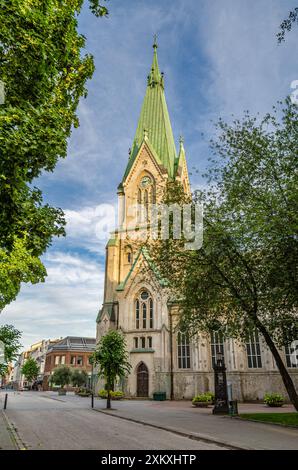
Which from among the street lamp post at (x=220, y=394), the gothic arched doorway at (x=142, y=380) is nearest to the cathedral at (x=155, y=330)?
the gothic arched doorway at (x=142, y=380)

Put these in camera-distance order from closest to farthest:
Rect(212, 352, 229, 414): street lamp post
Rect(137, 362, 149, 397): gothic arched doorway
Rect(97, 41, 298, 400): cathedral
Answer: Rect(212, 352, 229, 414): street lamp post < Rect(97, 41, 298, 400): cathedral < Rect(137, 362, 149, 397): gothic arched doorway

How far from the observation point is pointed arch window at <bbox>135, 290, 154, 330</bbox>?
135 ft

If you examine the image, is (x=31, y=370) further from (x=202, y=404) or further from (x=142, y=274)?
(x=202, y=404)

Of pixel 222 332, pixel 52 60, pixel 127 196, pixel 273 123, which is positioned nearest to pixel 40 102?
pixel 52 60

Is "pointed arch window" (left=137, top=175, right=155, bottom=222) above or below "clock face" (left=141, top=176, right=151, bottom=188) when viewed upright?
below

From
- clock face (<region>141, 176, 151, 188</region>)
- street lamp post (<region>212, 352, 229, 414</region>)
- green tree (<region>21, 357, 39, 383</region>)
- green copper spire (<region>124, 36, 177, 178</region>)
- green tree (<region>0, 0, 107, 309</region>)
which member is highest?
green copper spire (<region>124, 36, 177, 178</region>)

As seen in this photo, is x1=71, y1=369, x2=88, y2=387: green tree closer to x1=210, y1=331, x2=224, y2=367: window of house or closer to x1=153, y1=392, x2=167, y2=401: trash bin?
x1=153, y1=392, x2=167, y2=401: trash bin

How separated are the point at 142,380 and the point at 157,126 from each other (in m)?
38.7

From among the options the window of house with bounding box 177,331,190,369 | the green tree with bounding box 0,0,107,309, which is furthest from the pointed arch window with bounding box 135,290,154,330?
the green tree with bounding box 0,0,107,309

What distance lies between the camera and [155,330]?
1570 inches

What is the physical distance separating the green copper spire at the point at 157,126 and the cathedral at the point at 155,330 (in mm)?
205

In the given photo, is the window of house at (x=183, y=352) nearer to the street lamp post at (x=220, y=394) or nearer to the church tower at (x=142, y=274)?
the church tower at (x=142, y=274)

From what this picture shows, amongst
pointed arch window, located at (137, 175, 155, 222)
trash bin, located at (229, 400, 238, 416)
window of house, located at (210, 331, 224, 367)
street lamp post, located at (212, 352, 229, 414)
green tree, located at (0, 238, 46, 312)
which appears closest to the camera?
green tree, located at (0, 238, 46, 312)
